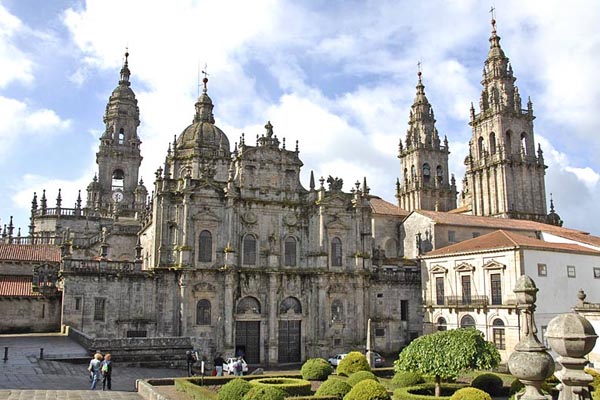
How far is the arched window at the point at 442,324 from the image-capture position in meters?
45.8

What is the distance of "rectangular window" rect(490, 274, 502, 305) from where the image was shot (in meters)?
41.1

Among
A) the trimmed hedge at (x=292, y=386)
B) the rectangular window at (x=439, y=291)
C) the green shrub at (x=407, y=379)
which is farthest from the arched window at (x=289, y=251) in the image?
the trimmed hedge at (x=292, y=386)

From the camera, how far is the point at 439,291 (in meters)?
47.0

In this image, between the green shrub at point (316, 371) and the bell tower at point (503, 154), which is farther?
the bell tower at point (503, 154)

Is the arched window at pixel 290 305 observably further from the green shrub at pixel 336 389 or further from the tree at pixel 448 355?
the green shrub at pixel 336 389

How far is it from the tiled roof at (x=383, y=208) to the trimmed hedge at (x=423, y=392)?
31343mm

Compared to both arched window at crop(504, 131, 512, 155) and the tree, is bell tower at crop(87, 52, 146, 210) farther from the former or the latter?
the tree

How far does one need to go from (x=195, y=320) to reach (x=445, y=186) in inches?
1718

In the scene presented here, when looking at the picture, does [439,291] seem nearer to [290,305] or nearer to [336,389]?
[290,305]

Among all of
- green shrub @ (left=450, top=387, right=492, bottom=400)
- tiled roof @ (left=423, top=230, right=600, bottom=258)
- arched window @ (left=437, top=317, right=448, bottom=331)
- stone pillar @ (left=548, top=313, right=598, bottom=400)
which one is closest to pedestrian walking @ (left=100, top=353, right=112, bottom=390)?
green shrub @ (left=450, top=387, right=492, bottom=400)

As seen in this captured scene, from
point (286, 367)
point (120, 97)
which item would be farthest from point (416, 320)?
point (120, 97)

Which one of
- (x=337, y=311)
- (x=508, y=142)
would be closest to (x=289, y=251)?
(x=337, y=311)

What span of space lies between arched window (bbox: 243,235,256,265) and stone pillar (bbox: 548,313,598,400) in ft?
116

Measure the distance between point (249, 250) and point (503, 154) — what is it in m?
36.2
